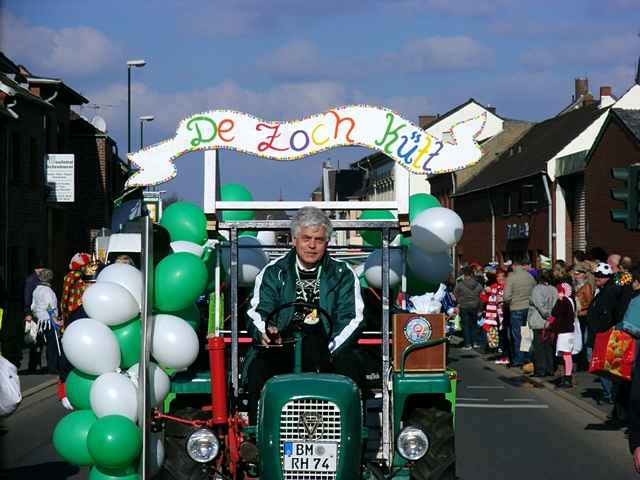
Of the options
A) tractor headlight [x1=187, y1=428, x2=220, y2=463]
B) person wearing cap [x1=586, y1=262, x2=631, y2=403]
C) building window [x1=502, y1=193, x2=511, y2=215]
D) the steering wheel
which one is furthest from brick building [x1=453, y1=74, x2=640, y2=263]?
tractor headlight [x1=187, y1=428, x2=220, y2=463]

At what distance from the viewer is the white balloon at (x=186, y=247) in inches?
408

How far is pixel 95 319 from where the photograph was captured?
9.30 meters

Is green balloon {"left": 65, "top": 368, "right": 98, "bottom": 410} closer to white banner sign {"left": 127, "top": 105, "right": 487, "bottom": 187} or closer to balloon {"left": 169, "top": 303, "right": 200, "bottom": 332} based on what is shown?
balloon {"left": 169, "top": 303, "right": 200, "bottom": 332}

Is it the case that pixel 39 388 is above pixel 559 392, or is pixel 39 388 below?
above

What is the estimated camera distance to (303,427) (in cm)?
693

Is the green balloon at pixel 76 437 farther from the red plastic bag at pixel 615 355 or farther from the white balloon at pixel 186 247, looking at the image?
the red plastic bag at pixel 615 355

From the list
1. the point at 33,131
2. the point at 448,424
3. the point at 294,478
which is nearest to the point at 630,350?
the point at 448,424

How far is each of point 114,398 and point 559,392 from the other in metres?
10.9

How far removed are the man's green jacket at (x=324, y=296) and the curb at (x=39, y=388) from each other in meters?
10.2

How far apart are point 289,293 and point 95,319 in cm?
201

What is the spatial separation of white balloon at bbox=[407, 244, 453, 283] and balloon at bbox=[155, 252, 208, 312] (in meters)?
1.92

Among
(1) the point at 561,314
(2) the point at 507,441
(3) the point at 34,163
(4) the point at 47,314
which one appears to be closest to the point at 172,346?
(2) the point at 507,441

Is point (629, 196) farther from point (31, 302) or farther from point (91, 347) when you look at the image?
point (31, 302)

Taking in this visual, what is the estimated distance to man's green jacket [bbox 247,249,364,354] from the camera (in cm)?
784
